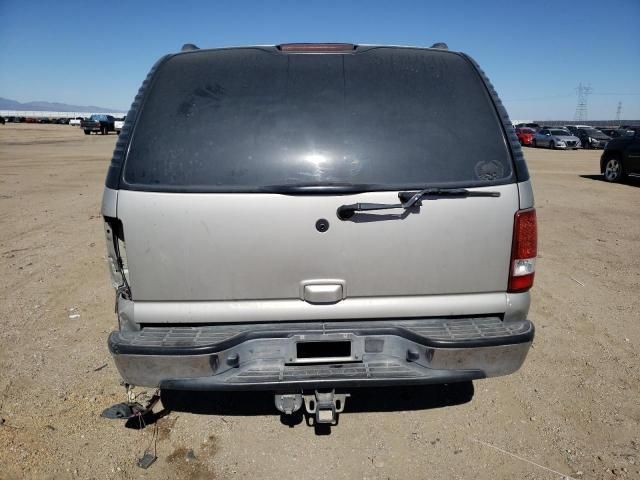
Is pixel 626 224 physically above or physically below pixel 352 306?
below

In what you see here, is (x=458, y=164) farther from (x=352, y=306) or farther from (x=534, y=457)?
(x=534, y=457)

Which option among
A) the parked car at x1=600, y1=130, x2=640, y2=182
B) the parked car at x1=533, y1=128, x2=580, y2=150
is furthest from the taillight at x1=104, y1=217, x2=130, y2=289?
the parked car at x1=533, y1=128, x2=580, y2=150

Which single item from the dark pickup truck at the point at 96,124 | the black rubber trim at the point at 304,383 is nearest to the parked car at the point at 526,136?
the black rubber trim at the point at 304,383

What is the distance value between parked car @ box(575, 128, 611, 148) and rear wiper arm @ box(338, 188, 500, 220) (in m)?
37.4

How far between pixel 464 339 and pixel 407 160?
93cm

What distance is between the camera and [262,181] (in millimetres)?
2221

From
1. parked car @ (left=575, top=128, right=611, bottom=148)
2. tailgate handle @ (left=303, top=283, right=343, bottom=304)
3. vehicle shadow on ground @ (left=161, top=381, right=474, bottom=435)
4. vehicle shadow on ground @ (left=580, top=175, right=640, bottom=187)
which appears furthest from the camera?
parked car @ (left=575, top=128, right=611, bottom=148)

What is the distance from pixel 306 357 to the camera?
2.34 meters

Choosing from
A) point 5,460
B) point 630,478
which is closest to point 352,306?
point 630,478

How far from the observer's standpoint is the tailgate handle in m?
2.32

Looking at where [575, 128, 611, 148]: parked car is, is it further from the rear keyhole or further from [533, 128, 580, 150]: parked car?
the rear keyhole

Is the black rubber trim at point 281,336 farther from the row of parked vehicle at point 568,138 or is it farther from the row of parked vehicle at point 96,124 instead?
the row of parked vehicle at point 96,124

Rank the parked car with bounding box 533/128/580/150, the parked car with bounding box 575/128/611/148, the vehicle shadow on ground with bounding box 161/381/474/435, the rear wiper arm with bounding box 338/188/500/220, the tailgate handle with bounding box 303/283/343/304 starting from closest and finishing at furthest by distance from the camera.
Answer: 1. the rear wiper arm with bounding box 338/188/500/220
2. the tailgate handle with bounding box 303/283/343/304
3. the vehicle shadow on ground with bounding box 161/381/474/435
4. the parked car with bounding box 533/128/580/150
5. the parked car with bounding box 575/128/611/148

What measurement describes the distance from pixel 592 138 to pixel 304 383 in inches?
1511
